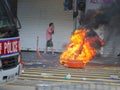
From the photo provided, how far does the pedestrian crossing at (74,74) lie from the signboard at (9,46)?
3.24 m

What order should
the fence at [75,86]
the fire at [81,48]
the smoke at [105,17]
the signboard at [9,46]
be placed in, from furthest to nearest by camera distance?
1. the smoke at [105,17]
2. the fire at [81,48]
3. the signboard at [9,46]
4. the fence at [75,86]

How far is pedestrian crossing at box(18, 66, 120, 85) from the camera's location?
13532mm

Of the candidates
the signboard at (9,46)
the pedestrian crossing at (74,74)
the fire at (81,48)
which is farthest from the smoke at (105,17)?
the signboard at (9,46)

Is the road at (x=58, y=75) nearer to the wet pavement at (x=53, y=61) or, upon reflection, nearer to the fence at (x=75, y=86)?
the wet pavement at (x=53, y=61)

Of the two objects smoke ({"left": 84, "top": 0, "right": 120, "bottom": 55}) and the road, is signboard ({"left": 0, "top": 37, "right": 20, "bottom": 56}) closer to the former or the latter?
the road

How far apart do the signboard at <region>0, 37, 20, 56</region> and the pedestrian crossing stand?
324 centimetres

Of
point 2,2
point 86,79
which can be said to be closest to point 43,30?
point 86,79

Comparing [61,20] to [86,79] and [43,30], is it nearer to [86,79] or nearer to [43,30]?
[43,30]

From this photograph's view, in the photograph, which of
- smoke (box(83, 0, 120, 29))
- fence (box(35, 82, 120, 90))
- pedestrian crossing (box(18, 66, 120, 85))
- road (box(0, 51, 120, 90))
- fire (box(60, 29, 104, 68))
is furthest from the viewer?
smoke (box(83, 0, 120, 29))

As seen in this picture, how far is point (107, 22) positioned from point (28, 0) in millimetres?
7891

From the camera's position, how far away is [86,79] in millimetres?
13852

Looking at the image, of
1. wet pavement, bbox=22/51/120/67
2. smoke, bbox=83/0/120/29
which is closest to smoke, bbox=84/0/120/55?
smoke, bbox=83/0/120/29

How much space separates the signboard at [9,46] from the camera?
9.46 meters

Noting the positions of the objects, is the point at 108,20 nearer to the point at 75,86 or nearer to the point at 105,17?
the point at 105,17
